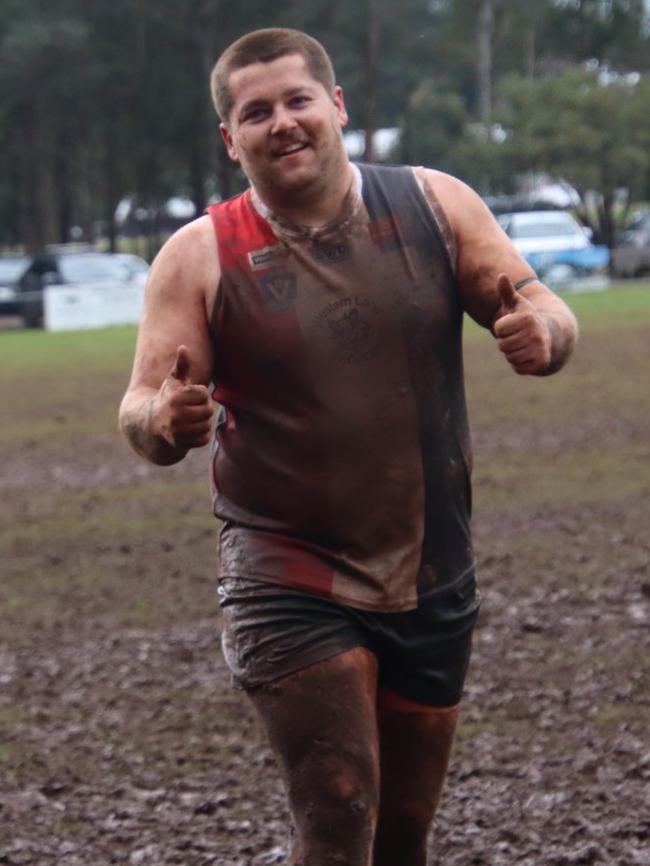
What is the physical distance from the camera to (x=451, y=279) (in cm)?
448

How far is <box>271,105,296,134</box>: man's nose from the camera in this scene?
4305mm

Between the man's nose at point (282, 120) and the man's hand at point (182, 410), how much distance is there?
544 mm

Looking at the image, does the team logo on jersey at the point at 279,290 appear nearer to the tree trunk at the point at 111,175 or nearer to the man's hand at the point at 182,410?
the man's hand at the point at 182,410

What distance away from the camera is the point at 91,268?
139 ft

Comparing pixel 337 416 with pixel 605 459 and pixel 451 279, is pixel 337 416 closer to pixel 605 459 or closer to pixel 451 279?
pixel 451 279

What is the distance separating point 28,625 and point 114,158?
2304 inches

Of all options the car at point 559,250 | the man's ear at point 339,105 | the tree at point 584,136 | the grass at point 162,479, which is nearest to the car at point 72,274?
the car at point 559,250

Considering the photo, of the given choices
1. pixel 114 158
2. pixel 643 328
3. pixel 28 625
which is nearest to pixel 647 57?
pixel 114 158

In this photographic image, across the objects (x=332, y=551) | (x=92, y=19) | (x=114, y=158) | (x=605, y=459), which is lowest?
(x=114, y=158)

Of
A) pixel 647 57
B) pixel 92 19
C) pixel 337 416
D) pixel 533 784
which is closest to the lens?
pixel 337 416

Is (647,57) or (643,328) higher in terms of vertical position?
(643,328)

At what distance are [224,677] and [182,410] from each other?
459cm

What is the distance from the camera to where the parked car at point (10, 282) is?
45.3m

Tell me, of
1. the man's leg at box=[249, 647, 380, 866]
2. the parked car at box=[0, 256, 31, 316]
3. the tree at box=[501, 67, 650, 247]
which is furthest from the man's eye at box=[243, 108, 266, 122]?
the tree at box=[501, 67, 650, 247]
